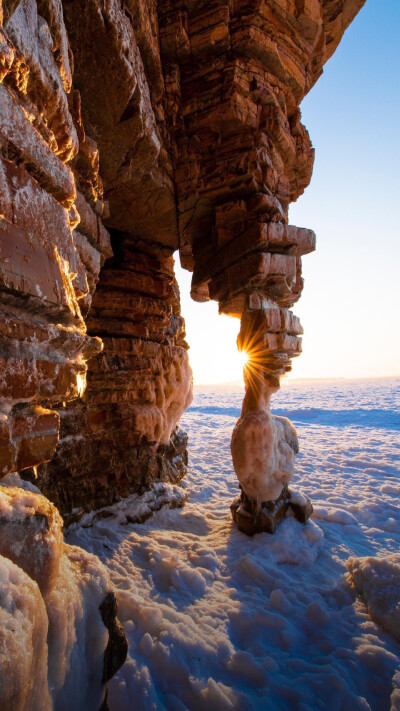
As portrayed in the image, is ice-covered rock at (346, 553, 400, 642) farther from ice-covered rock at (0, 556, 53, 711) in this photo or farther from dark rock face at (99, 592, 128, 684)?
ice-covered rock at (0, 556, 53, 711)

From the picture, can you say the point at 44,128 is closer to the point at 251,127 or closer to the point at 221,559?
the point at 251,127

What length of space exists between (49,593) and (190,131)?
382cm

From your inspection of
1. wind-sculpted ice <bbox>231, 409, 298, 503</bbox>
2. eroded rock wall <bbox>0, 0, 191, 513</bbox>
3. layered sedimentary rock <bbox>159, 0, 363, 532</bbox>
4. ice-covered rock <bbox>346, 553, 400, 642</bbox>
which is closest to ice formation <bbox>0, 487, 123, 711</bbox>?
eroded rock wall <bbox>0, 0, 191, 513</bbox>

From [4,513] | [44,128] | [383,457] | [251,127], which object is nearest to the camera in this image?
[4,513]

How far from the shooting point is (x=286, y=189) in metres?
3.37

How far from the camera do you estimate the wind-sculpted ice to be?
10.00 ft

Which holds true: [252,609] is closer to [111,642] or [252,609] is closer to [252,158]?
[111,642]

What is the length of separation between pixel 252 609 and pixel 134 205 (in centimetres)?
403

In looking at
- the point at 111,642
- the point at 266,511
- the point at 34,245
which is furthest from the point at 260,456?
the point at 34,245

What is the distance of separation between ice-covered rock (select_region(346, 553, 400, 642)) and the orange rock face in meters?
1.82

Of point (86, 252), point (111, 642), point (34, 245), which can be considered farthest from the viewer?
point (86, 252)

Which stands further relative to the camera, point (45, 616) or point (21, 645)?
point (45, 616)

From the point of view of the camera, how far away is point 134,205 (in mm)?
3479

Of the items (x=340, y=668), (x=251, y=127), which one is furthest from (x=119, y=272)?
(x=340, y=668)
